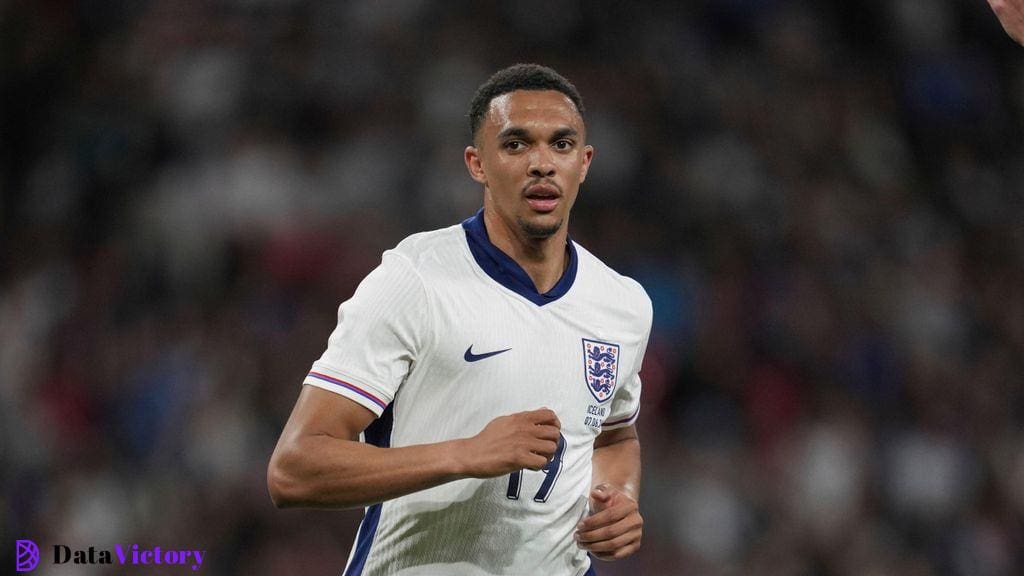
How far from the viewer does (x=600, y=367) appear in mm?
3455

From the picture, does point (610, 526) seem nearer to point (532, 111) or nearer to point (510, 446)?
point (510, 446)

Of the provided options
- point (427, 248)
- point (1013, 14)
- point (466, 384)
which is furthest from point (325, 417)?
point (1013, 14)

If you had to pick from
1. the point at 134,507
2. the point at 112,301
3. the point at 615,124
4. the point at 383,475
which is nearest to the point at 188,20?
the point at 112,301

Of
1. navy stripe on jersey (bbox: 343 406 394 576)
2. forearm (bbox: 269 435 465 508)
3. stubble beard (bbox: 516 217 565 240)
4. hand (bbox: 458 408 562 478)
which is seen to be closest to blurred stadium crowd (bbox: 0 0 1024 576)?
navy stripe on jersey (bbox: 343 406 394 576)

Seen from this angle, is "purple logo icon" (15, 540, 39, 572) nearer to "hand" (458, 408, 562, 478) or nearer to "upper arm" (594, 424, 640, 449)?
"upper arm" (594, 424, 640, 449)

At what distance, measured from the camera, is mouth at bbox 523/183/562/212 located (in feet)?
11.0

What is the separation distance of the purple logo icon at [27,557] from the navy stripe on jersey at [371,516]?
3414 mm

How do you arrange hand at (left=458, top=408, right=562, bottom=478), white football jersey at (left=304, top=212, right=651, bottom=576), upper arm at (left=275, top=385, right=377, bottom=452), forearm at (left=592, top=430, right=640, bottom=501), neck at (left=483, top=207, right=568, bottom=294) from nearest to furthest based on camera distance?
hand at (left=458, top=408, right=562, bottom=478), upper arm at (left=275, top=385, right=377, bottom=452), white football jersey at (left=304, top=212, right=651, bottom=576), neck at (left=483, top=207, right=568, bottom=294), forearm at (left=592, top=430, right=640, bottom=501)

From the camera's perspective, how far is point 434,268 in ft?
10.6

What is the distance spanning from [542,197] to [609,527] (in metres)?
0.91

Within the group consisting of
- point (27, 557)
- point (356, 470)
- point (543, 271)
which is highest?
point (543, 271)

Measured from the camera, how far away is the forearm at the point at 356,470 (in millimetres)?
2834

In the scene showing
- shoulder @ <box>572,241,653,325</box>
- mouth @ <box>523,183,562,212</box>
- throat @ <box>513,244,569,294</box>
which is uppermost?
mouth @ <box>523,183,562,212</box>

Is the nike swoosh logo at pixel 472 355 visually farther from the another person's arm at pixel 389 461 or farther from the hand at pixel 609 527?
the hand at pixel 609 527
